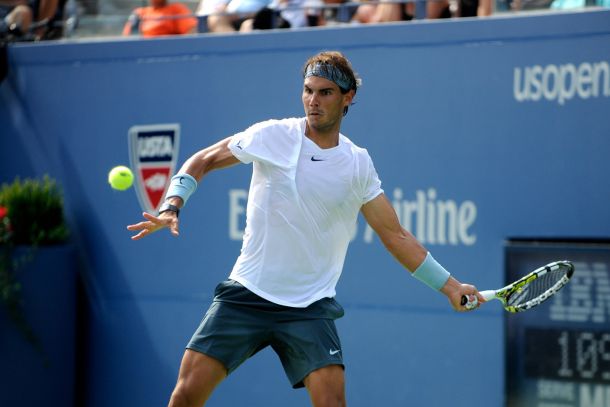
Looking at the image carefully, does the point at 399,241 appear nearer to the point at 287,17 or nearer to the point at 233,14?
the point at 287,17

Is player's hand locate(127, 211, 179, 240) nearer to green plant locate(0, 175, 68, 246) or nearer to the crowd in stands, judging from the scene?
the crowd in stands

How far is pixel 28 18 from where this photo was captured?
877 centimetres

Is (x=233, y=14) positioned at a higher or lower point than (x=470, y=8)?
higher

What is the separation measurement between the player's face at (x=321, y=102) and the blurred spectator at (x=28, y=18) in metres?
4.43

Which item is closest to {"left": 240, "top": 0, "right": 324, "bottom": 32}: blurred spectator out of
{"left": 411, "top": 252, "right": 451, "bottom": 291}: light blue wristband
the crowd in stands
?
the crowd in stands

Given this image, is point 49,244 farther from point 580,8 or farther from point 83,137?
point 580,8

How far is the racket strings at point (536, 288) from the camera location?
16.8 ft

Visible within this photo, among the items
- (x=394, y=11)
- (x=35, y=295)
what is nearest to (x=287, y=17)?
(x=394, y=11)

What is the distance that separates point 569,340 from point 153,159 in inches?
133

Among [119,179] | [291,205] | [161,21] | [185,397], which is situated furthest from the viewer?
[161,21]

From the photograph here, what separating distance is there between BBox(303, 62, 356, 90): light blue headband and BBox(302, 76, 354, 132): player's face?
0.7 inches

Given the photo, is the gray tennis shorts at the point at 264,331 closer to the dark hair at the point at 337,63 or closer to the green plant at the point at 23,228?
the dark hair at the point at 337,63

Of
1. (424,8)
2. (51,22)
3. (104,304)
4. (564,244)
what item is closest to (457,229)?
(564,244)

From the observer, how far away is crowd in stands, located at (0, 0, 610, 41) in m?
6.80
